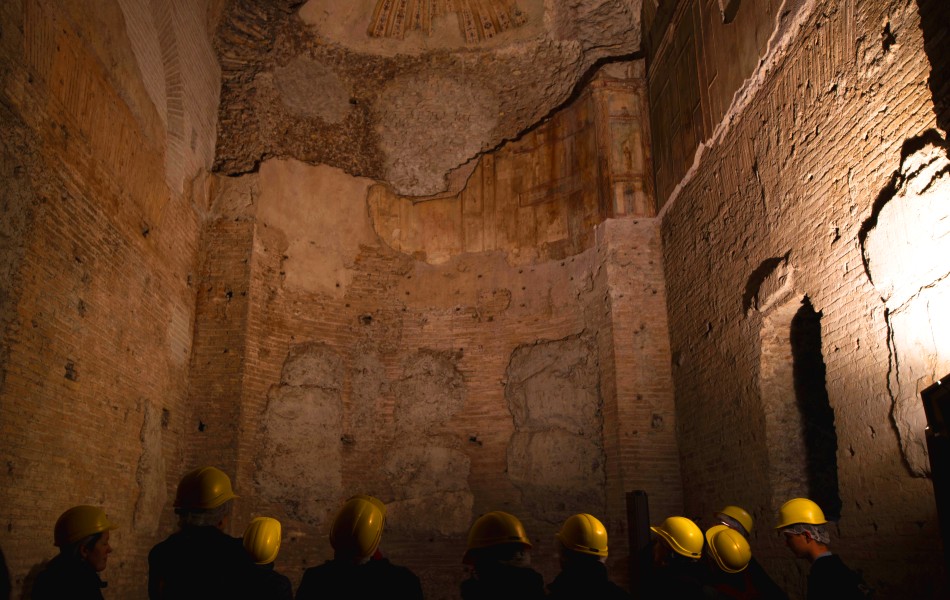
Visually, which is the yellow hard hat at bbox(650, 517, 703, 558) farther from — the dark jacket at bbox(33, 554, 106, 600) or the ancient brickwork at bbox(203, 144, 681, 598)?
the ancient brickwork at bbox(203, 144, 681, 598)

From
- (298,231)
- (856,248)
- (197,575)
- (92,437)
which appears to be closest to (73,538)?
(197,575)

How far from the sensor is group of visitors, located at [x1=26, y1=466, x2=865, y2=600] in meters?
2.54

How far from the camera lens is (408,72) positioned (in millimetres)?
10352

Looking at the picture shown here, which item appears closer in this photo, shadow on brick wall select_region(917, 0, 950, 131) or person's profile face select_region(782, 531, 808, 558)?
person's profile face select_region(782, 531, 808, 558)

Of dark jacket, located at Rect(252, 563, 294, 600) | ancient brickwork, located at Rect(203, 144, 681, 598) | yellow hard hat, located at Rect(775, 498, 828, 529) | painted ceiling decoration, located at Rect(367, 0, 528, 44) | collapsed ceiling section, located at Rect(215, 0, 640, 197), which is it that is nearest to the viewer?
dark jacket, located at Rect(252, 563, 294, 600)

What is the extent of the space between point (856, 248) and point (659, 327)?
352cm

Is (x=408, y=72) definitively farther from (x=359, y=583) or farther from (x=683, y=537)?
(x=359, y=583)

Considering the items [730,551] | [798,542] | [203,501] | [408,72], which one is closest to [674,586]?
[730,551]

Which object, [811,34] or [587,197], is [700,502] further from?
[811,34]

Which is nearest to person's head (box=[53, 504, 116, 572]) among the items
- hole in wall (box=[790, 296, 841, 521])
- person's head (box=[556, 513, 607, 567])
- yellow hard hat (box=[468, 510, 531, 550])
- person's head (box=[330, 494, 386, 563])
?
person's head (box=[330, 494, 386, 563])

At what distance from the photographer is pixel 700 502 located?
7582mm

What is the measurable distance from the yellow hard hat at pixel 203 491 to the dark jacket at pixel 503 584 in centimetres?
120

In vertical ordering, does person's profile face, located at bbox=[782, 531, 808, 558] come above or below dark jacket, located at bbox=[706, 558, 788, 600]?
above

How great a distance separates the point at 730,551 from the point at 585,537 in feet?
3.70
